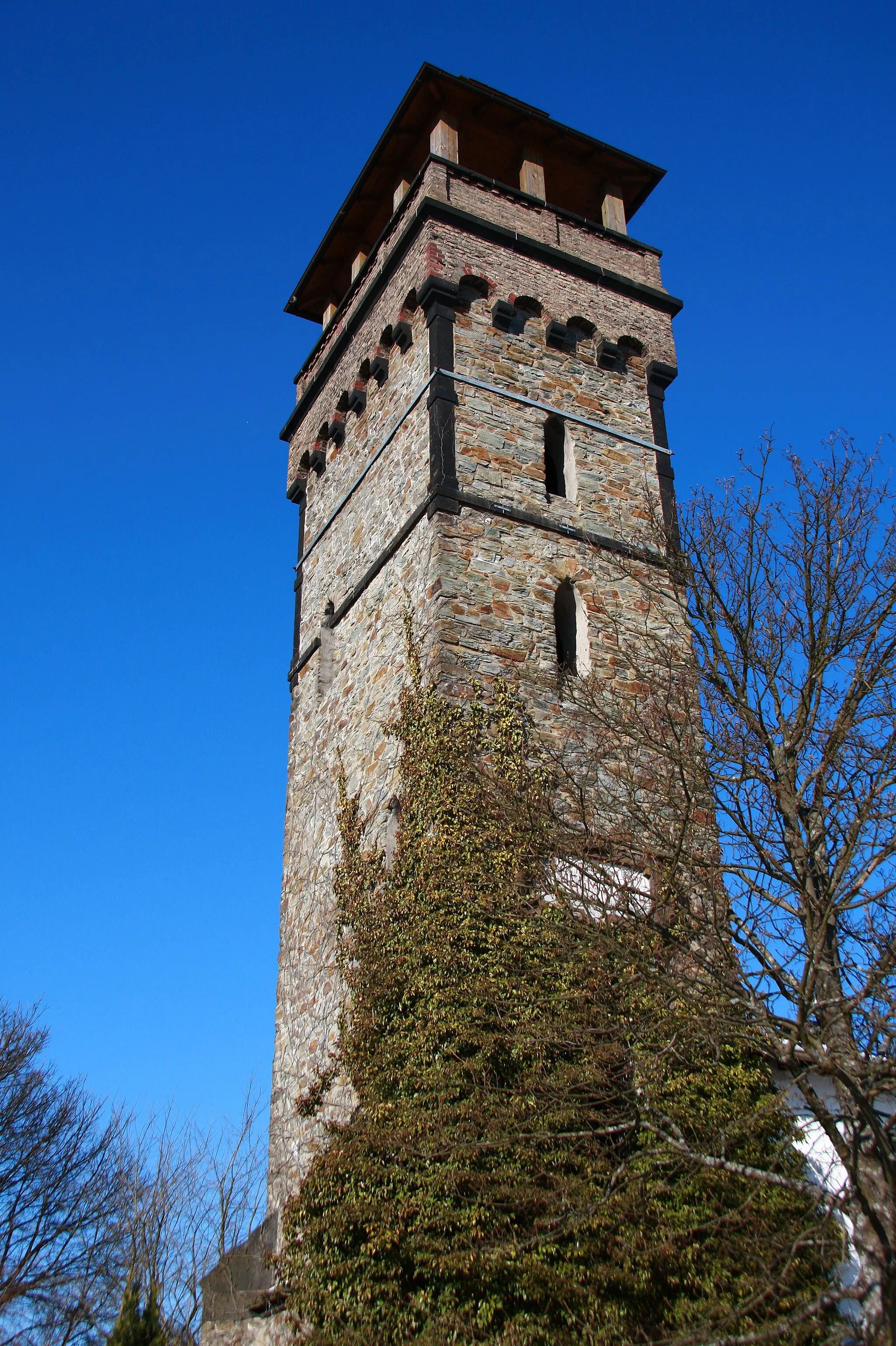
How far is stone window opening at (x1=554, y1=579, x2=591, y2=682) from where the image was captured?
1288cm

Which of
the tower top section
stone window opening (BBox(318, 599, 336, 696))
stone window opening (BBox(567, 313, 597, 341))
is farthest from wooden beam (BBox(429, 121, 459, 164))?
stone window opening (BBox(318, 599, 336, 696))

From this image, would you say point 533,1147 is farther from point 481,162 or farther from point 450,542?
point 481,162

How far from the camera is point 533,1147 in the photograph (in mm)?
8602

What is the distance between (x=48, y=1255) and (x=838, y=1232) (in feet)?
52.8

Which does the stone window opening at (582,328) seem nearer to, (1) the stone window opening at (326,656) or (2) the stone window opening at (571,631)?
(2) the stone window opening at (571,631)

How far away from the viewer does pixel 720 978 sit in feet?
26.9

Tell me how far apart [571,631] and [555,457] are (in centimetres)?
247

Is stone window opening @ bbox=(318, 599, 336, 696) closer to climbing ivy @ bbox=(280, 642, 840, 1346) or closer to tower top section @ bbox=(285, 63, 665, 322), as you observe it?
climbing ivy @ bbox=(280, 642, 840, 1346)

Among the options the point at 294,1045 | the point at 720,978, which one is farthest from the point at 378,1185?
the point at 294,1045

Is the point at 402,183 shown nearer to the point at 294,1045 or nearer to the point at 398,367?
the point at 398,367

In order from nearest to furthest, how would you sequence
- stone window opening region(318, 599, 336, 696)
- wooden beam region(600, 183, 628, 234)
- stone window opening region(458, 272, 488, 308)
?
stone window opening region(458, 272, 488, 308), stone window opening region(318, 599, 336, 696), wooden beam region(600, 183, 628, 234)

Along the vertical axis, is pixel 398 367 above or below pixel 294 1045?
above

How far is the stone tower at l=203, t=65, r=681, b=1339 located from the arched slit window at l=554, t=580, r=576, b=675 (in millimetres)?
25

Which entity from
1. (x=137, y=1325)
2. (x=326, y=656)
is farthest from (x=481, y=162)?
(x=137, y=1325)
